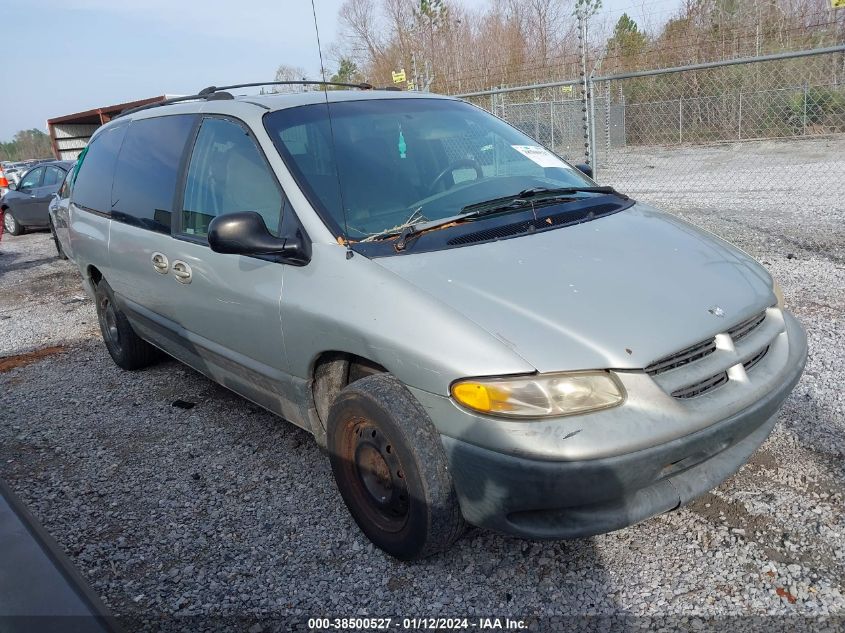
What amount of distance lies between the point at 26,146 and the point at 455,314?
9138cm

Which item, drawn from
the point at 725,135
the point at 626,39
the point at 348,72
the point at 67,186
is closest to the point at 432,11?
the point at 348,72

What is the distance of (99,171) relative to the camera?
490 centimetres

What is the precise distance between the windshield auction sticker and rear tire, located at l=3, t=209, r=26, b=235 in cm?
1395

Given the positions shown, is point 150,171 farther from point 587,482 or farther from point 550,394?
point 587,482

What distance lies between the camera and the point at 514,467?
2.06 meters

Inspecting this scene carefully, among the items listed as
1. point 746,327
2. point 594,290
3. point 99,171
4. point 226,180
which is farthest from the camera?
point 99,171

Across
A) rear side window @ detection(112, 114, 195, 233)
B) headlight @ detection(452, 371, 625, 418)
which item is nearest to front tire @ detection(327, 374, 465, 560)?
headlight @ detection(452, 371, 625, 418)

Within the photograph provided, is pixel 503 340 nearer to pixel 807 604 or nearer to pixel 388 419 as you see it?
pixel 388 419

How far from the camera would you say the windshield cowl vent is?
272cm

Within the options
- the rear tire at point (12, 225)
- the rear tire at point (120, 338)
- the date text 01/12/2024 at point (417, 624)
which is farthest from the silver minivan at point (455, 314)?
the rear tire at point (12, 225)

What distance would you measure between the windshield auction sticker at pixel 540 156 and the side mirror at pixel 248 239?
1515 millimetres

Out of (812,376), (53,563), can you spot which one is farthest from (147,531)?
(812,376)

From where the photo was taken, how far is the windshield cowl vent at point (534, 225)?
8.94 ft

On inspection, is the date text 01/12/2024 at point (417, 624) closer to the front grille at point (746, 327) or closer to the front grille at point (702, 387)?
the front grille at point (702, 387)
